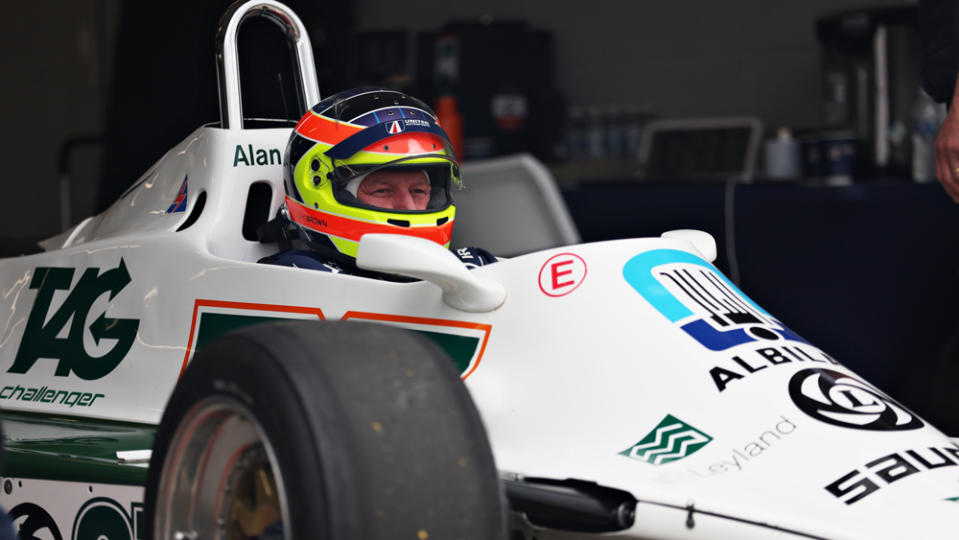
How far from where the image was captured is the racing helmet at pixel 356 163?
2.43m

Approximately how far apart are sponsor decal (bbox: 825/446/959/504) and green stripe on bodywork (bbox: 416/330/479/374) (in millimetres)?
621

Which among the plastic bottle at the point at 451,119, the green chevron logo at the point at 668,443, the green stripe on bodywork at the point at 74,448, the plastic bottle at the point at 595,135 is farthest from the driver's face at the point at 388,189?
the plastic bottle at the point at 595,135

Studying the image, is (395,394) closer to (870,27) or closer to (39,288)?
(39,288)

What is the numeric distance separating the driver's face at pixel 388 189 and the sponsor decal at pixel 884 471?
3.75ft

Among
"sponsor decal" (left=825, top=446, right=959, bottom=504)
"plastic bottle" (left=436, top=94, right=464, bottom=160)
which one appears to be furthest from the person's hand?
"plastic bottle" (left=436, top=94, right=464, bottom=160)

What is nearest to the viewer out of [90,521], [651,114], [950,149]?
[90,521]

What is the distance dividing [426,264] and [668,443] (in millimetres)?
456

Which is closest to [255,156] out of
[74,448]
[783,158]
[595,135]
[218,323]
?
[218,323]

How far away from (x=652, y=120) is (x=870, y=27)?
1.78m

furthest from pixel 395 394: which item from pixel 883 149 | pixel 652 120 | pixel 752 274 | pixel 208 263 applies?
pixel 652 120

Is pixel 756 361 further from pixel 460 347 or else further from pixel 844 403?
pixel 460 347

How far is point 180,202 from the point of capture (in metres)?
2.80

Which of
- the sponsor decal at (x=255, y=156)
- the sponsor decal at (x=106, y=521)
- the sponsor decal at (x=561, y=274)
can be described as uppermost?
the sponsor decal at (x=255, y=156)

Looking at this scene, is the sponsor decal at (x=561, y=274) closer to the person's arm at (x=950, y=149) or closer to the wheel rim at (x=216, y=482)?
the wheel rim at (x=216, y=482)
